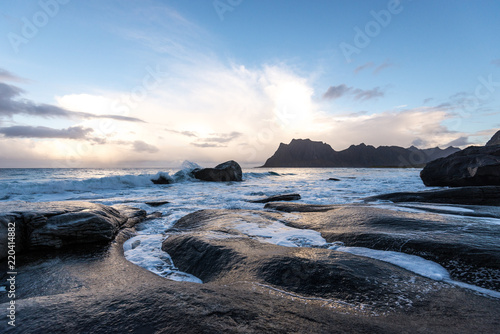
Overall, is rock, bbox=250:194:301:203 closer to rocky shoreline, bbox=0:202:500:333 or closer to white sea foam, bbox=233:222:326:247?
white sea foam, bbox=233:222:326:247

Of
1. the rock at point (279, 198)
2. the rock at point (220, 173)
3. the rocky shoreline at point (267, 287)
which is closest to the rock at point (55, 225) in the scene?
the rocky shoreline at point (267, 287)

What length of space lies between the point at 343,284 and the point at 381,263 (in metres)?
1.05

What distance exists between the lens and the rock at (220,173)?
26.9 metres

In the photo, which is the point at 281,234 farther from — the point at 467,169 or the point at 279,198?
the point at 467,169

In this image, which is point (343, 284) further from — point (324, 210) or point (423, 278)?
point (324, 210)

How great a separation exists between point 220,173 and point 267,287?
24.9 metres

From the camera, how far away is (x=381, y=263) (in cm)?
317

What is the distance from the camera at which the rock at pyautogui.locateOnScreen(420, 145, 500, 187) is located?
13.7 metres

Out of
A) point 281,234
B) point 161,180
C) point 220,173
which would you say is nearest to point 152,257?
point 281,234

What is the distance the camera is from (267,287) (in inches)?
100.0

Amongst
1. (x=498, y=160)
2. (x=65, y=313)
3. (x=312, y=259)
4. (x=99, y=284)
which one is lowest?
(x=99, y=284)

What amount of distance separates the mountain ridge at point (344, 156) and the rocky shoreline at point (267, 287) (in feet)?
480

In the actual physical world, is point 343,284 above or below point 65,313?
below

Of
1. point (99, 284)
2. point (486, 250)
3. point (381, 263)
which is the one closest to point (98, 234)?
point (99, 284)
